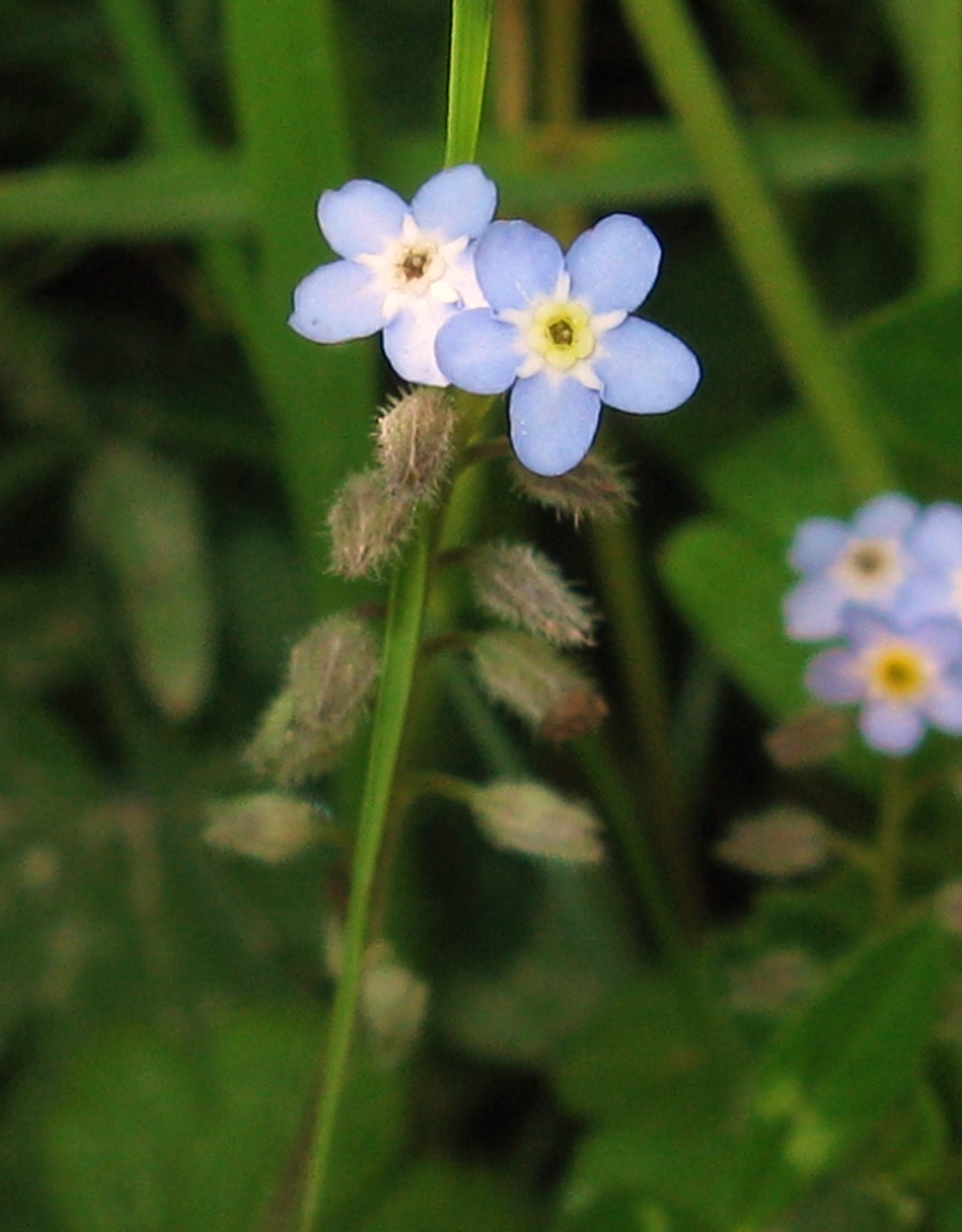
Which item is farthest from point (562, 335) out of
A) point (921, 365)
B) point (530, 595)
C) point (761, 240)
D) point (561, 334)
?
point (761, 240)

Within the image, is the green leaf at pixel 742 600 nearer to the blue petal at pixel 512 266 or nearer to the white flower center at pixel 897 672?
the white flower center at pixel 897 672

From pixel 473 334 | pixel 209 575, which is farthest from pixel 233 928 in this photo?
pixel 473 334

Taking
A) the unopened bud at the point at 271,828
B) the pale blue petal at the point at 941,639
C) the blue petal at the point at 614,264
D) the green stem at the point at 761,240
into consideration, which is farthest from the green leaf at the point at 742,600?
the blue petal at the point at 614,264

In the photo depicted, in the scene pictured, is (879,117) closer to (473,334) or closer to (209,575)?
(209,575)

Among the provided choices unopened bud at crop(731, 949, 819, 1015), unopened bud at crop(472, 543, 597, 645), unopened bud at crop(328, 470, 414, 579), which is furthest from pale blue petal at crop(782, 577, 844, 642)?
unopened bud at crop(328, 470, 414, 579)

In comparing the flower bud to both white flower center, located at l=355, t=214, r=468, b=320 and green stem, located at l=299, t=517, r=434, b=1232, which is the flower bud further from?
white flower center, located at l=355, t=214, r=468, b=320
